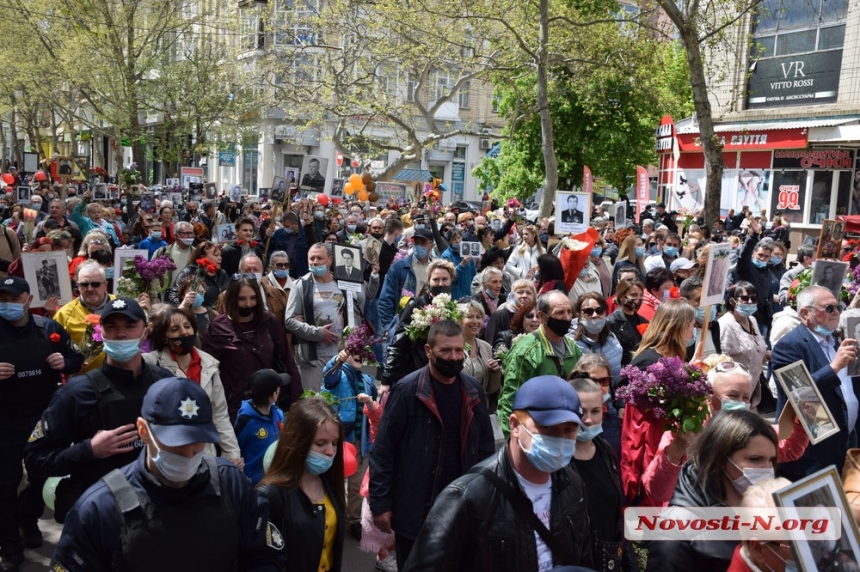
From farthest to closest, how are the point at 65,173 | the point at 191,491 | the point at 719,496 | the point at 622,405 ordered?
the point at 65,173 < the point at 622,405 < the point at 719,496 < the point at 191,491

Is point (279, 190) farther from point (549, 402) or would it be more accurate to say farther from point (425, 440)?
point (549, 402)

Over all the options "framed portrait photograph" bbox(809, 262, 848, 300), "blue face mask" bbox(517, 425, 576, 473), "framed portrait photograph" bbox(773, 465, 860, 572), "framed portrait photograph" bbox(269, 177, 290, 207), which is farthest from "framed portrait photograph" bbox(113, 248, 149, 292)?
"framed portrait photograph" bbox(269, 177, 290, 207)

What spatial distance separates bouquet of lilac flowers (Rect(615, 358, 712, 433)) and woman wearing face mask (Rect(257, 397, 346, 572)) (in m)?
1.77

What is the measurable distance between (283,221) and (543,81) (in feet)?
30.4

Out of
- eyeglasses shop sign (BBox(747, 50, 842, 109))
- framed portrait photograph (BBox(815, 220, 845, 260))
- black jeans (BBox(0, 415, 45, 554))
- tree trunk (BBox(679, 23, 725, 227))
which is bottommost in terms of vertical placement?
black jeans (BBox(0, 415, 45, 554))

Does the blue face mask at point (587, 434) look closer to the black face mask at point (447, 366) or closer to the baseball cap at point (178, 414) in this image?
the black face mask at point (447, 366)

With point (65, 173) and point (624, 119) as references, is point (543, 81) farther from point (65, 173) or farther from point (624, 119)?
point (65, 173)

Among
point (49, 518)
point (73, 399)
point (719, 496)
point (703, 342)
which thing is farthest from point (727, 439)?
point (49, 518)

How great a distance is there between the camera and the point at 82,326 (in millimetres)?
6559

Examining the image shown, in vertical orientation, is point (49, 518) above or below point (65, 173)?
below

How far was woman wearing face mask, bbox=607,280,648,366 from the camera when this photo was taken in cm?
745

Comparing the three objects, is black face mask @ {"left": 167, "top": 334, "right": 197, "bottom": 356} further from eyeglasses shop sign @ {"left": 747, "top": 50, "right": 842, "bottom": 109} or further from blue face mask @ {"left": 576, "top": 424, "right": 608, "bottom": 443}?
eyeglasses shop sign @ {"left": 747, "top": 50, "right": 842, "bottom": 109}

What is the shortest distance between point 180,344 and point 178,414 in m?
2.66

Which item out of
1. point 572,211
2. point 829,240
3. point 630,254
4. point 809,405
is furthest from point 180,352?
point 829,240
